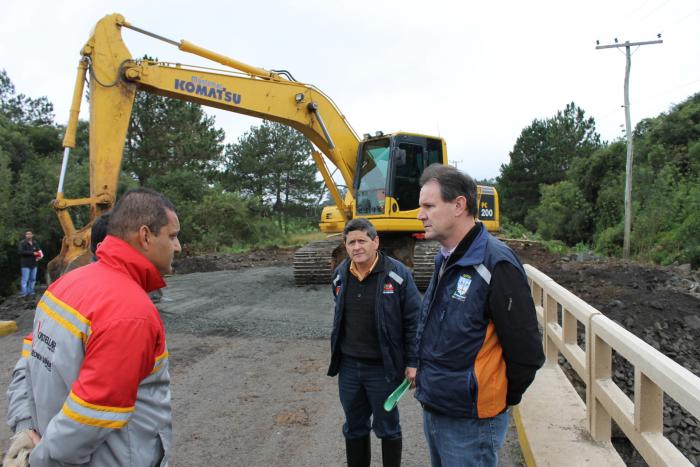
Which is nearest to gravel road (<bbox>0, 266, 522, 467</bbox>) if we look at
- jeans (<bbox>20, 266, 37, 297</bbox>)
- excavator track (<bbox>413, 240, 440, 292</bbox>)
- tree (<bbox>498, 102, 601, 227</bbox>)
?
excavator track (<bbox>413, 240, 440, 292</bbox>)

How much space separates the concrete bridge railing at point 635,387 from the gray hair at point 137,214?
199 cm

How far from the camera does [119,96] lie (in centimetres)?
871

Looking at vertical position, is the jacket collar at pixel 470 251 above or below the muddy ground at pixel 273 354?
above

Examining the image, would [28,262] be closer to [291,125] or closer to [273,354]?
[291,125]

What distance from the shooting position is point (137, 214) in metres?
1.87

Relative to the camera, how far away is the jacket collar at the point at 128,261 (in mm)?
1784

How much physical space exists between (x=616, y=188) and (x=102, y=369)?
3375 cm

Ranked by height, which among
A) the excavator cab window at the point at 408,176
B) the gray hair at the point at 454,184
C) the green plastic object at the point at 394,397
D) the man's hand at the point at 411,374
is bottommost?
the green plastic object at the point at 394,397

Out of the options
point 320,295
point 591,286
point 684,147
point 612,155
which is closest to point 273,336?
point 320,295

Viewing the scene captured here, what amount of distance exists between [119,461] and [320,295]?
875 centimetres

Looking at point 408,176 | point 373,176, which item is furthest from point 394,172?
point 373,176

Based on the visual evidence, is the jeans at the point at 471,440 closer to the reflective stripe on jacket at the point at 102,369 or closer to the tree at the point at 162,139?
the reflective stripe on jacket at the point at 102,369

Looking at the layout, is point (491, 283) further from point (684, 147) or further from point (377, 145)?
point (684, 147)

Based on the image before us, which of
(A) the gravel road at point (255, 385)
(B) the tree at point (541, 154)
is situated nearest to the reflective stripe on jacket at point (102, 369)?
(A) the gravel road at point (255, 385)
